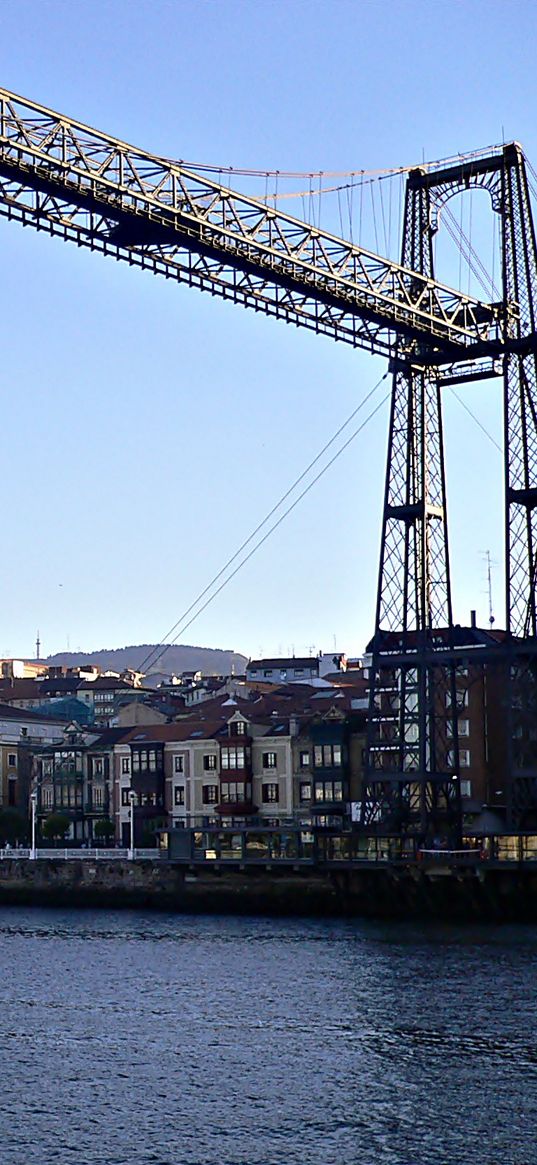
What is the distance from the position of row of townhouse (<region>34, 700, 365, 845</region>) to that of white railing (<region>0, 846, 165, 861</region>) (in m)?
6.05

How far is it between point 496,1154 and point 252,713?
63401 mm

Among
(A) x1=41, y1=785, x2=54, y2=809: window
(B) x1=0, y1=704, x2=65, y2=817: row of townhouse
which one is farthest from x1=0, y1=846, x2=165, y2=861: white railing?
(B) x1=0, y1=704, x2=65, y2=817: row of townhouse

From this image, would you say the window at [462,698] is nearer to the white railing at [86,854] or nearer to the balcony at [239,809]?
the white railing at [86,854]

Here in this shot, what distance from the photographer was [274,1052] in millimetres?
35562

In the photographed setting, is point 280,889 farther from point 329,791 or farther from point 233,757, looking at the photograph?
point 233,757

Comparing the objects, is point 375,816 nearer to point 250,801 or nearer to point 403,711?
point 403,711

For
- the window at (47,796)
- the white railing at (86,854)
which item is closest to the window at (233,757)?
the white railing at (86,854)

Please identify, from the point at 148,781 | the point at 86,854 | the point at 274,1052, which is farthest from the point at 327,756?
the point at 274,1052

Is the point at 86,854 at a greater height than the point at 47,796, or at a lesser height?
lesser

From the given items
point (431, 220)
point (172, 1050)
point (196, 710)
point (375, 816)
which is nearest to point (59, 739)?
point (196, 710)

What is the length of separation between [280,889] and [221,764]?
18.7 m

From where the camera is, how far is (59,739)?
107 metres

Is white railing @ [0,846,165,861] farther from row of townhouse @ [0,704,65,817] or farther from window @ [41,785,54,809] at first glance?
row of townhouse @ [0,704,65,817]

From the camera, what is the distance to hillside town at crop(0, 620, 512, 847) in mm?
76188
